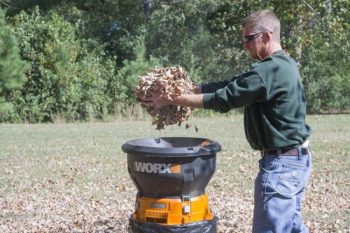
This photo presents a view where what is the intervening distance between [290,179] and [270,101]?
51 centimetres

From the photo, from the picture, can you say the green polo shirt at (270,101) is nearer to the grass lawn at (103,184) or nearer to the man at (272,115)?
the man at (272,115)

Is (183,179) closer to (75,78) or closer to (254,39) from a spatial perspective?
(254,39)

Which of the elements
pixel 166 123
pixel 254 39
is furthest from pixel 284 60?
pixel 166 123

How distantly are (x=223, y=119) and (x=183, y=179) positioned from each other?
16568mm

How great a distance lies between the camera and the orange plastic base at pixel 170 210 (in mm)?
4137

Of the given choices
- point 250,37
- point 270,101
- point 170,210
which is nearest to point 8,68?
point 170,210

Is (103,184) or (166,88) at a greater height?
(166,88)

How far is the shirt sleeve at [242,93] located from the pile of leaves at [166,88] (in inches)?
16.1

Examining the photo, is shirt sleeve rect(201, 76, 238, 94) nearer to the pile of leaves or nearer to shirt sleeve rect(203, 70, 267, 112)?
the pile of leaves

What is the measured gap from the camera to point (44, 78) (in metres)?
20.4

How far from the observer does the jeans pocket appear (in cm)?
402

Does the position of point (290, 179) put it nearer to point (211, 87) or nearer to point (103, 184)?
point (211, 87)

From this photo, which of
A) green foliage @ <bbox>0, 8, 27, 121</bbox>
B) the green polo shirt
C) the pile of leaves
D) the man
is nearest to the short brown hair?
the man

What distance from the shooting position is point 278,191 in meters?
3.99
